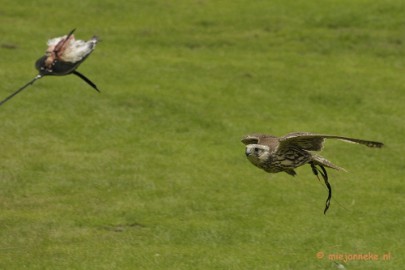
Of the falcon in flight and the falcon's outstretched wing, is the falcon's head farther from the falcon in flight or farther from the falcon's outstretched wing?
the falcon's outstretched wing

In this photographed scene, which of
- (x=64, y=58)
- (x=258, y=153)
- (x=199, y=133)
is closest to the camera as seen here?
(x=258, y=153)

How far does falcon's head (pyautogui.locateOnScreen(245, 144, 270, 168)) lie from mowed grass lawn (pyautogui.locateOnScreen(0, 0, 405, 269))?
494cm

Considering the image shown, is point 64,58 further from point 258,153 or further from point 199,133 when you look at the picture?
point 199,133

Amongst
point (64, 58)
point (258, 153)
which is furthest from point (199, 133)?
point (258, 153)

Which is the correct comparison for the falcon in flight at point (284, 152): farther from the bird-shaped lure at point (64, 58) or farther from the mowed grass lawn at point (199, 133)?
the mowed grass lawn at point (199, 133)

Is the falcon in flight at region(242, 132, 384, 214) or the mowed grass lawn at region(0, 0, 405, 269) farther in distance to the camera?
the mowed grass lawn at region(0, 0, 405, 269)

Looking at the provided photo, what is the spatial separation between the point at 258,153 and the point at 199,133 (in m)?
11.3

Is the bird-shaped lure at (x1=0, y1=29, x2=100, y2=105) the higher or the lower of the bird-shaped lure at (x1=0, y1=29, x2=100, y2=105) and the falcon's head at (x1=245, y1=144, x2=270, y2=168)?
the higher

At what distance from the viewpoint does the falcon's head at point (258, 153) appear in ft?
26.4

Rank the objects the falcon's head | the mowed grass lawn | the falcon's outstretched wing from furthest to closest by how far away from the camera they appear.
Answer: the mowed grass lawn
the falcon's head
the falcon's outstretched wing

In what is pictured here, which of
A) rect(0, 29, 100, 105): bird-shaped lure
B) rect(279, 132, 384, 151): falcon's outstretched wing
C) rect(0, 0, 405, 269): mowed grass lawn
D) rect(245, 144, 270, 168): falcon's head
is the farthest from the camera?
rect(0, 0, 405, 269): mowed grass lawn

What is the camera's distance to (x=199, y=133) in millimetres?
19344

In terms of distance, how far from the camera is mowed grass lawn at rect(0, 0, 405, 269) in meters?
13.8

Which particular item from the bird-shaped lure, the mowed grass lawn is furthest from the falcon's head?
the mowed grass lawn
